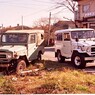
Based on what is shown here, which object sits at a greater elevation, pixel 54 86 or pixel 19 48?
pixel 19 48

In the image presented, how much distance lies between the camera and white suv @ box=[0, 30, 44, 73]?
13766mm

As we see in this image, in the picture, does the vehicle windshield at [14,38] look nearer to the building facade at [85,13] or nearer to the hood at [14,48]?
the hood at [14,48]

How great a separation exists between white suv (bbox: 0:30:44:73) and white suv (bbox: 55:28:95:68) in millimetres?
1303

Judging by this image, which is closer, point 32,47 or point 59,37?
point 32,47

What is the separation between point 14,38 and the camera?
1566 cm

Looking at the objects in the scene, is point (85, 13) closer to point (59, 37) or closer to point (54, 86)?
point (59, 37)

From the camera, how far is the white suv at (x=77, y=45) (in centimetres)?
1530

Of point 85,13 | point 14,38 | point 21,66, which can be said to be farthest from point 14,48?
point 85,13

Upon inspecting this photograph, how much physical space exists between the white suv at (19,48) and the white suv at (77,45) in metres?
1.30

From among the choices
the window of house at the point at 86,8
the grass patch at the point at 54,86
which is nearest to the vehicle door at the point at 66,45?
the grass patch at the point at 54,86

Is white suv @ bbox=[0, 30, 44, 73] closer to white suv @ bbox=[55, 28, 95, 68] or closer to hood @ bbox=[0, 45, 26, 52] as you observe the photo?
hood @ bbox=[0, 45, 26, 52]

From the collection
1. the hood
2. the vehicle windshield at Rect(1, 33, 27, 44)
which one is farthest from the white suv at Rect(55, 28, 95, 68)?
the hood

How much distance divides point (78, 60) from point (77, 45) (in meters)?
0.74

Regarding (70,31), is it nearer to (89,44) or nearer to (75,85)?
(89,44)
